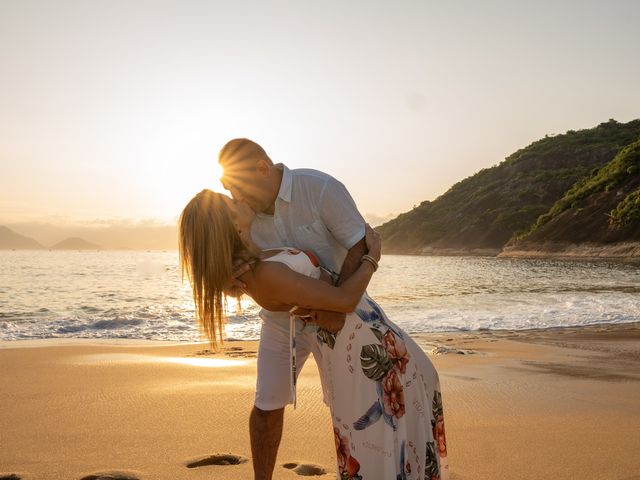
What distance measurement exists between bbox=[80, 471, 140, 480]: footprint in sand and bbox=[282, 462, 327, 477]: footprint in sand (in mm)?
877

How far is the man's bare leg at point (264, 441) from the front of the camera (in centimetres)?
295

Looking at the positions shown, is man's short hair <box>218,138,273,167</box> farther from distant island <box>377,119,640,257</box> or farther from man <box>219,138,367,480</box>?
distant island <box>377,119,640,257</box>

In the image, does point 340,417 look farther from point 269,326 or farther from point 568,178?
point 568,178

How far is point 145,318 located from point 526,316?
356 inches

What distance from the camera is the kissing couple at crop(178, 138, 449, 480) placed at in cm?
239

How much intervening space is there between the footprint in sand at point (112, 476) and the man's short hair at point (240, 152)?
190 centimetres

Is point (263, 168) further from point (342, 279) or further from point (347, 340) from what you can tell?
point (347, 340)

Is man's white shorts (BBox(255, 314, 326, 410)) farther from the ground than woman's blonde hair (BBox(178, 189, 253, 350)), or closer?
closer

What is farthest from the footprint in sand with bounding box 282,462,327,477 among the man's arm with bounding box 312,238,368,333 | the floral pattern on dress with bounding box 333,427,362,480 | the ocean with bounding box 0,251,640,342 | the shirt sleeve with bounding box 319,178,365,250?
the ocean with bounding box 0,251,640,342

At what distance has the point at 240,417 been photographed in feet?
15.6

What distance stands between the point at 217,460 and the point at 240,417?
0.98 m

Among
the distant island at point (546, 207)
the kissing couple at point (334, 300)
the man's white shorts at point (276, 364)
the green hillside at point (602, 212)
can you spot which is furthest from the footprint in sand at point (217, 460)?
the green hillside at point (602, 212)

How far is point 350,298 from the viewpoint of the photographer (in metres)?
2.37

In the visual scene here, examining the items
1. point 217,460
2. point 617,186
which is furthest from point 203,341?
point 617,186
